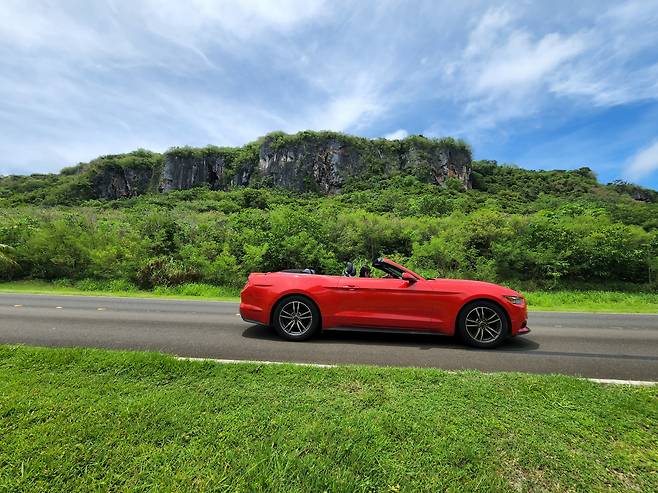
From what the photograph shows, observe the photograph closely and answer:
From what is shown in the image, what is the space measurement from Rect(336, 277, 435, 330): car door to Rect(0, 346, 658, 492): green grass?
1819mm

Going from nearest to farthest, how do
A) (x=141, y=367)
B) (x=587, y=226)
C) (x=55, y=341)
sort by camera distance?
(x=141, y=367)
(x=55, y=341)
(x=587, y=226)

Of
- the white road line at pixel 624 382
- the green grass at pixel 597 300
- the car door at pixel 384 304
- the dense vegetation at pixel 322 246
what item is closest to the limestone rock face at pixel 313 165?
the dense vegetation at pixel 322 246

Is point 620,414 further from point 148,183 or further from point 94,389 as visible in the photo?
point 148,183

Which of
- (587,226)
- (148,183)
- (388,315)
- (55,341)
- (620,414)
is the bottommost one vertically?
(55,341)

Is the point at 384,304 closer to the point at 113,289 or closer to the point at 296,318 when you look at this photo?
the point at 296,318

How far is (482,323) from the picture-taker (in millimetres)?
5715

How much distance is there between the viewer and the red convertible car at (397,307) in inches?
224

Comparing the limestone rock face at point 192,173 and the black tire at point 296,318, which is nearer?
the black tire at point 296,318

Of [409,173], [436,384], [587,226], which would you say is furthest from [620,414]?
[409,173]

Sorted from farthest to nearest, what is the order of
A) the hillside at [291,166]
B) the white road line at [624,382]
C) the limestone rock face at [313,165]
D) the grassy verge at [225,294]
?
the limestone rock face at [313,165] < the hillside at [291,166] < the grassy verge at [225,294] < the white road line at [624,382]

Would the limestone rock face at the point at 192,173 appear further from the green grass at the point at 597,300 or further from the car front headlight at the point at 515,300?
the car front headlight at the point at 515,300

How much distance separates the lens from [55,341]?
575 centimetres

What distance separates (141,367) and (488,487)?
3521 millimetres

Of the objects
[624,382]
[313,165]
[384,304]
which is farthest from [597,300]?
[313,165]
